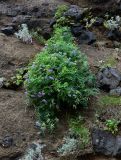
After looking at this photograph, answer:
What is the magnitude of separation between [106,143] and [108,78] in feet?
7.08

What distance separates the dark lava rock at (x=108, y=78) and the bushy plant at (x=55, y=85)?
380 millimetres

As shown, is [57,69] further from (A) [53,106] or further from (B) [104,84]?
(B) [104,84]

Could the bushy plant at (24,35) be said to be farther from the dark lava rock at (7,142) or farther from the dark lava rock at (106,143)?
the dark lava rock at (106,143)

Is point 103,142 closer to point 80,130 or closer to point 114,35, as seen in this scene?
point 80,130

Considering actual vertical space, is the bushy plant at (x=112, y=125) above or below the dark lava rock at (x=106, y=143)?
above

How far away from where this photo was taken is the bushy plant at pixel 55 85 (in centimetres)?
783

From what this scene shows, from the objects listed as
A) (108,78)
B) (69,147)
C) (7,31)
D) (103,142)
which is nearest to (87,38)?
(7,31)

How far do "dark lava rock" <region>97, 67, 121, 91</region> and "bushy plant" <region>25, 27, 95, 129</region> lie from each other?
0.38 metres

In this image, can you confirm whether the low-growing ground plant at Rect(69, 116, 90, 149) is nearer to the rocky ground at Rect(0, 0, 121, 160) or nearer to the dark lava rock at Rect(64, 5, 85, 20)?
the rocky ground at Rect(0, 0, 121, 160)

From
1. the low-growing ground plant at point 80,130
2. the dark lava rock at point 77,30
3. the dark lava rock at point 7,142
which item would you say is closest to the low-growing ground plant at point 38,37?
the dark lava rock at point 77,30

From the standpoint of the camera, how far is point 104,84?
9016mm

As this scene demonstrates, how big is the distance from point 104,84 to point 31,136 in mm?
2215

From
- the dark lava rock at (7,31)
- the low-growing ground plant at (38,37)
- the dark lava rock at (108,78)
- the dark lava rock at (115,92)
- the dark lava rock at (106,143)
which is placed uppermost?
the dark lava rock at (7,31)

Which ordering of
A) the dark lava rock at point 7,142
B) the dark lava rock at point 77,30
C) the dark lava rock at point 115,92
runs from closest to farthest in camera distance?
the dark lava rock at point 7,142 < the dark lava rock at point 115,92 < the dark lava rock at point 77,30
